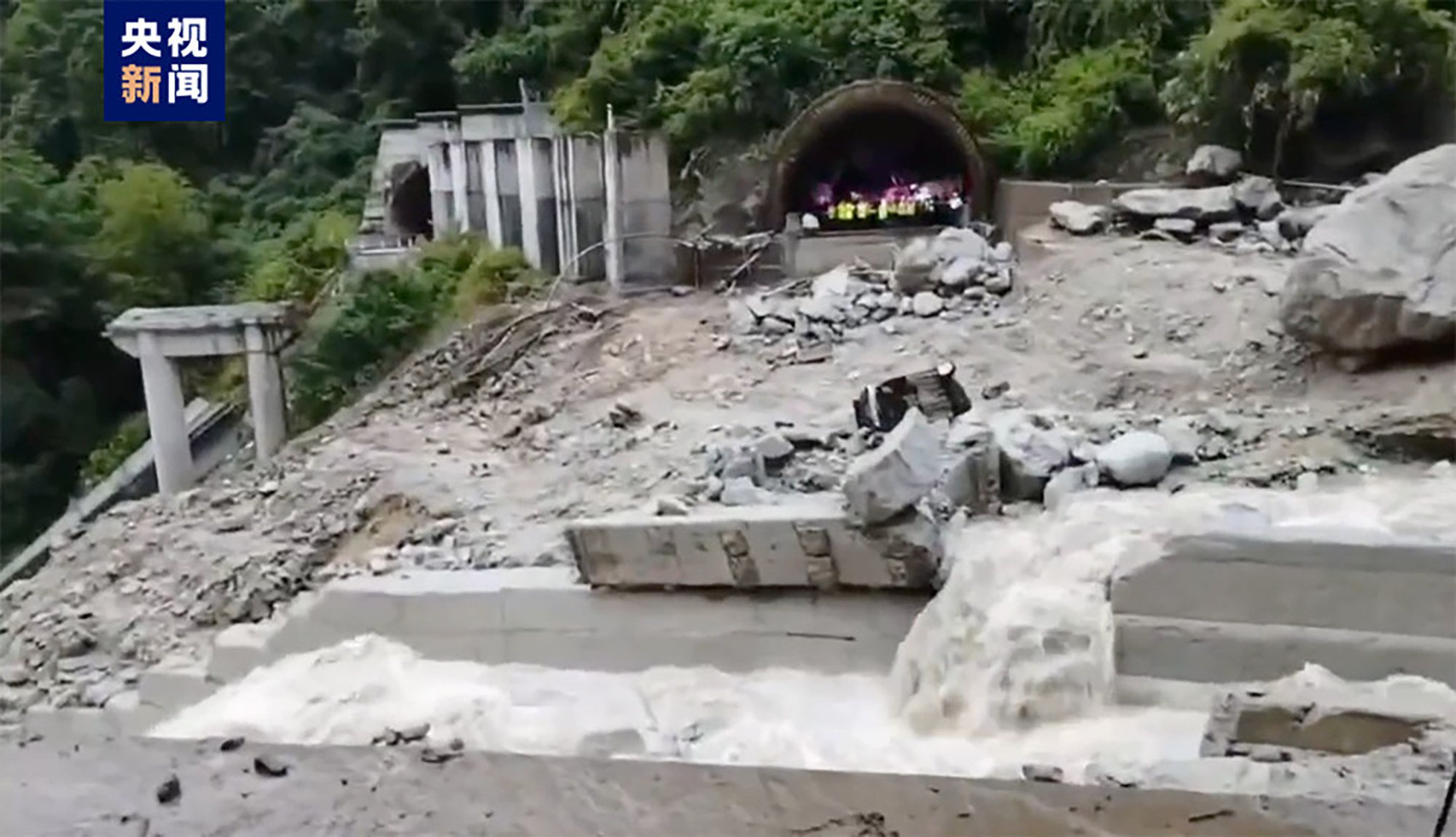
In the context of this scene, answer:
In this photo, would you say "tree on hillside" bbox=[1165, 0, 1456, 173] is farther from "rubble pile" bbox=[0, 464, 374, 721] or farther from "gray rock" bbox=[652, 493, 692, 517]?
"rubble pile" bbox=[0, 464, 374, 721]

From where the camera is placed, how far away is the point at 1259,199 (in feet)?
26.9

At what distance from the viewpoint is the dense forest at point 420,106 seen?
28.2 feet

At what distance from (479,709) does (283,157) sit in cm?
606

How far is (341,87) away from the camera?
9.95 meters

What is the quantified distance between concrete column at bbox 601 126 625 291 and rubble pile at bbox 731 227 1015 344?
1275 mm

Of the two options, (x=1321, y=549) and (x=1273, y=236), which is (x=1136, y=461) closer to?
(x=1321, y=549)

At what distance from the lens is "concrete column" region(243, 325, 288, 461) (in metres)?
8.48

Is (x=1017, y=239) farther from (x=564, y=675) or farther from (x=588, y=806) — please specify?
(x=588, y=806)

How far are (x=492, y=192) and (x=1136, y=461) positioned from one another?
233 inches

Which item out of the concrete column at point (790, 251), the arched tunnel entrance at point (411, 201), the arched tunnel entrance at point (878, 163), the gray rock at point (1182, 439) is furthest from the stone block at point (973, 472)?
the arched tunnel entrance at point (411, 201)


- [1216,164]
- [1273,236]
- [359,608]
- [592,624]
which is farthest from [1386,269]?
[359,608]

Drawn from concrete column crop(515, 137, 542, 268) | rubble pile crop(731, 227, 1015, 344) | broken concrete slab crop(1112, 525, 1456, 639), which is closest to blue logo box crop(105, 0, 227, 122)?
rubble pile crop(731, 227, 1015, 344)

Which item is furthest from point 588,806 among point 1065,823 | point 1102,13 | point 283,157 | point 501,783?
point 1102,13

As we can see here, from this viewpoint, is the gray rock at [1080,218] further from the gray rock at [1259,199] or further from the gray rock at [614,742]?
the gray rock at [614,742]
